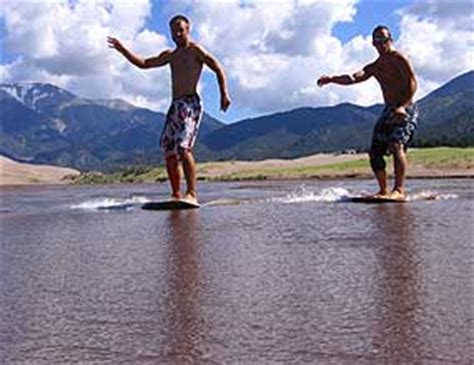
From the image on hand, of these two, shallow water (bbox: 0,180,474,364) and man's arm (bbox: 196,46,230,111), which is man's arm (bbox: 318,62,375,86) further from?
shallow water (bbox: 0,180,474,364)

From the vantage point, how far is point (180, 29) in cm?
1270

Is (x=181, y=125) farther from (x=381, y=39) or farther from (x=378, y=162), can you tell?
(x=381, y=39)

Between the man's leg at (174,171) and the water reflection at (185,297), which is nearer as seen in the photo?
the water reflection at (185,297)

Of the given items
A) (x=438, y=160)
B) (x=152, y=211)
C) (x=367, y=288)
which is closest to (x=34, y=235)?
(x=152, y=211)

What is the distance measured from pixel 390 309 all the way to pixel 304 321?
0.49 m

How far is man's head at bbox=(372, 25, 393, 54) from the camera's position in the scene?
42.2 feet

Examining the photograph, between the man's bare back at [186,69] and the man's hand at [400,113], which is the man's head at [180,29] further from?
the man's hand at [400,113]

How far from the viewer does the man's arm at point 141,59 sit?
12992 mm

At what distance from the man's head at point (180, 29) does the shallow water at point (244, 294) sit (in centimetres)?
454

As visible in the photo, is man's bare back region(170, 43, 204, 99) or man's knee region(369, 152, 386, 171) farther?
man's knee region(369, 152, 386, 171)

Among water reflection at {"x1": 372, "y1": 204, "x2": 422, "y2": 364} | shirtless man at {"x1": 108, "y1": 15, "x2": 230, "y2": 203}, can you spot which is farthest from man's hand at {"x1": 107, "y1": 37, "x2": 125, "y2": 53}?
water reflection at {"x1": 372, "y1": 204, "x2": 422, "y2": 364}

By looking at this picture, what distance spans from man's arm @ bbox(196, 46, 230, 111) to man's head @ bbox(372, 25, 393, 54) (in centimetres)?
237

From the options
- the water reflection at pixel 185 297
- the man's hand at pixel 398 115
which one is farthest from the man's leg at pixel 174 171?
the water reflection at pixel 185 297

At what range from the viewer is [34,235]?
905 cm
